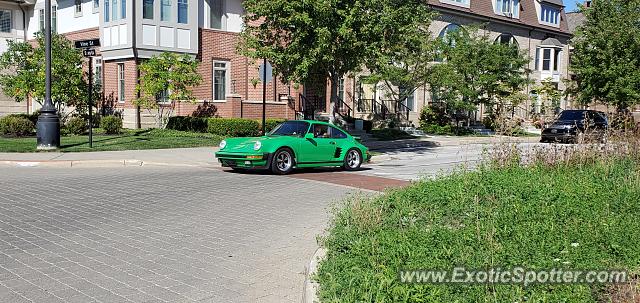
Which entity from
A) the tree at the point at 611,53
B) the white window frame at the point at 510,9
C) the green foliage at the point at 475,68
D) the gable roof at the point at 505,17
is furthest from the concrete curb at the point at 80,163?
the white window frame at the point at 510,9

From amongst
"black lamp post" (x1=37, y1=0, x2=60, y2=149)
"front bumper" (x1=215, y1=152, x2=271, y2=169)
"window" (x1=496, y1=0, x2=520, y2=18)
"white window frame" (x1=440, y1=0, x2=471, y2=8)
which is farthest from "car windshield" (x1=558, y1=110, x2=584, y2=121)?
"black lamp post" (x1=37, y1=0, x2=60, y2=149)

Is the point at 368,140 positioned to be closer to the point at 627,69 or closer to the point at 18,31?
the point at 627,69

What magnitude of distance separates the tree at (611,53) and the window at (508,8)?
9.42m

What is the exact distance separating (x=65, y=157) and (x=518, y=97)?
2526 cm

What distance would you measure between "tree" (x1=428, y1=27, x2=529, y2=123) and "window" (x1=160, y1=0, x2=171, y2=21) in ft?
43.8

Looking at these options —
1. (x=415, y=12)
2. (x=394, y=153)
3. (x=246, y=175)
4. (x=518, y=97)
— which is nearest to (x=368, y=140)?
(x=394, y=153)

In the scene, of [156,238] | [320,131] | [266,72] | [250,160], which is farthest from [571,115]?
[156,238]

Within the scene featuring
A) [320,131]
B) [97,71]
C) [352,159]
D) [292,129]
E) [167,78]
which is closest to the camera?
[292,129]

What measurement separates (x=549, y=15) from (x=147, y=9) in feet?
113

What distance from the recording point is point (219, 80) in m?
28.9

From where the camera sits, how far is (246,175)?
13.8 m

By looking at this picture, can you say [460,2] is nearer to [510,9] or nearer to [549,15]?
[510,9]

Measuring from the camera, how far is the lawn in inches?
722

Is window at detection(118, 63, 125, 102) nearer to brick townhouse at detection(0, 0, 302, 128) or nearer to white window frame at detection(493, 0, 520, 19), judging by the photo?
brick townhouse at detection(0, 0, 302, 128)
